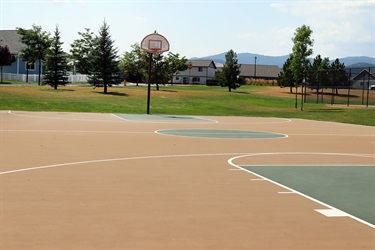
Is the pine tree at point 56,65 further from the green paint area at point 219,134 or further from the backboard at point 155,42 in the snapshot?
the green paint area at point 219,134

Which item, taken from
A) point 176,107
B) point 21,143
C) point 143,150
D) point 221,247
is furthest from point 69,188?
point 176,107

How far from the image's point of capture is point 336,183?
33.3 ft

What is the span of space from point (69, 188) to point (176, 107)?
3550cm

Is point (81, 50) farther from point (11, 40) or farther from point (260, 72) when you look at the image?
point (260, 72)

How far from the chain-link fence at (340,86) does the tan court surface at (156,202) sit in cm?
3378

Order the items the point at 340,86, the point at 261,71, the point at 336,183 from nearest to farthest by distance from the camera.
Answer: the point at 336,183
the point at 340,86
the point at 261,71

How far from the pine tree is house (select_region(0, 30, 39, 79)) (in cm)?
2708

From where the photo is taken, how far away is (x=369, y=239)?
20.0 ft

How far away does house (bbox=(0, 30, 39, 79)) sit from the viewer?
267ft

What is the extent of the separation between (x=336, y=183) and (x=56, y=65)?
46.8m

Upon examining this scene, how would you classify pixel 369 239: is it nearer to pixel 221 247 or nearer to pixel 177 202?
pixel 221 247

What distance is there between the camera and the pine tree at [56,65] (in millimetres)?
52719

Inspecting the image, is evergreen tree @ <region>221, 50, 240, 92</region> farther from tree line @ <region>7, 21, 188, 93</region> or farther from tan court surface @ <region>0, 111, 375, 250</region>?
tan court surface @ <region>0, 111, 375, 250</region>

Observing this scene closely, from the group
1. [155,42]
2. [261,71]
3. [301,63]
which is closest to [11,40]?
[301,63]
